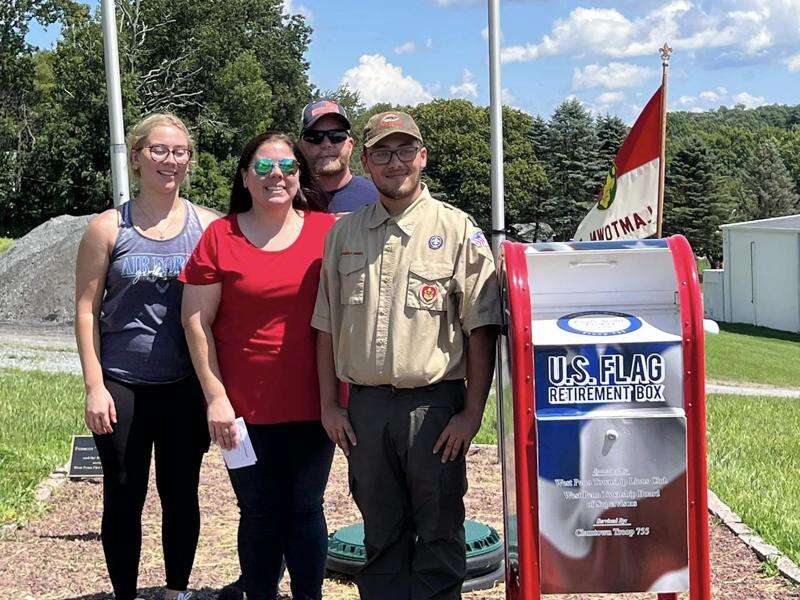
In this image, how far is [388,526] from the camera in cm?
345

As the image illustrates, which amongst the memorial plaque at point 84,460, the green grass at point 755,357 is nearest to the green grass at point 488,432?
the memorial plaque at point 84,460

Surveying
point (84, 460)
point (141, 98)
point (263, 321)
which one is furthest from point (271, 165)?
point (141, 98)

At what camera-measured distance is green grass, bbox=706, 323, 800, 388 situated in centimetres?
1983

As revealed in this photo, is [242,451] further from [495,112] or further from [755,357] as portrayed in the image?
[755,357]

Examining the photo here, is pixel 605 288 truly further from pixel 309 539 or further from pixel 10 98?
pixel 10 98

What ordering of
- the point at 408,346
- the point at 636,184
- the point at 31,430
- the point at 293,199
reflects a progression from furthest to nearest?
the point at 636,184, the point at 31,430, the point at 293,199, the point at 408,346

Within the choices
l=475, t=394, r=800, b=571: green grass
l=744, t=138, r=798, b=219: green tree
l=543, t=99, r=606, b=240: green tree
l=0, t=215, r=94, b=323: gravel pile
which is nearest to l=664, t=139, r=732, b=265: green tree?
l=543, t=99, r=606, b=240: green tree

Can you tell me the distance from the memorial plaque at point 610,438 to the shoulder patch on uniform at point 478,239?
0.36 metres

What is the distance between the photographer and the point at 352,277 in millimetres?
3361

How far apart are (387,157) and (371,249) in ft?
1.03

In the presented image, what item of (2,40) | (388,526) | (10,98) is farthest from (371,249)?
(10,98)

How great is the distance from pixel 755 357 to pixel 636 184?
16.3 metres

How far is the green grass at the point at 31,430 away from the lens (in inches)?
228

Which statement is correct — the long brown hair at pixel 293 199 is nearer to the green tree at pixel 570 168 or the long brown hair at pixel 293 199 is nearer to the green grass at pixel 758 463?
the green grass at pixel 758 463
